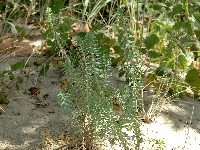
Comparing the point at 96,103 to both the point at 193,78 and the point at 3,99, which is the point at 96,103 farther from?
the point at 193,78

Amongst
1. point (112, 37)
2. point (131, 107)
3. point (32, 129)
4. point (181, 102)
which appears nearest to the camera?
point (131, 107)

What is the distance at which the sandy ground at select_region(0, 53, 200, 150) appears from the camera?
8.27 ft

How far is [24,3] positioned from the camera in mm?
4531

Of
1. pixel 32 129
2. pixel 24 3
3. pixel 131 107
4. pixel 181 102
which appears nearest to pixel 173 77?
pixel 181 102

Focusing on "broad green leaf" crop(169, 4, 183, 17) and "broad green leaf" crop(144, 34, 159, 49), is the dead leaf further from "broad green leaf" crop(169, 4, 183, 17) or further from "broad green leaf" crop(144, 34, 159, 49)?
"broad green leaf" crop(169, 4, 183, 17)

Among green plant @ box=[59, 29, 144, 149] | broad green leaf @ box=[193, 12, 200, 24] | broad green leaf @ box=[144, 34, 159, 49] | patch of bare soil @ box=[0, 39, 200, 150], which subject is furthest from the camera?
broad green leaf @ box=[144, 34, 159, 49]

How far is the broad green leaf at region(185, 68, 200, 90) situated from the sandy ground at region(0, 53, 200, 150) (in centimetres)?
14

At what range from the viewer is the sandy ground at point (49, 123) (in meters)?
2.52

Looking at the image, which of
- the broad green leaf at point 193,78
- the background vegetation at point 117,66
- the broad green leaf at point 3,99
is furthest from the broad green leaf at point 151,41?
the broad green leaf at point 3,99

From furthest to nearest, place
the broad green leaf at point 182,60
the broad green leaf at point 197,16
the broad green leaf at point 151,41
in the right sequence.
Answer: the broad green leaf at point 151,41 < the broad green leaf at point 182,60 < the broad green leaf at point 197,16

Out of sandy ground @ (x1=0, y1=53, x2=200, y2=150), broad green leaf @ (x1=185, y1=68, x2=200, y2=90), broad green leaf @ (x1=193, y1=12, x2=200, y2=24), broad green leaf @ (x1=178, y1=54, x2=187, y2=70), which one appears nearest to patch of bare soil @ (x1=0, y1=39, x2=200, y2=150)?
sandy ground @ (x1=0, y1=53, x2=200, y2=150)

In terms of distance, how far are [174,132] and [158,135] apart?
0.13 m

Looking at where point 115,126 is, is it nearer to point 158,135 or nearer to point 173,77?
point 158,135

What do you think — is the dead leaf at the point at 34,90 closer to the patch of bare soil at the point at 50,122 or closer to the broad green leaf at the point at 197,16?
the patch of bare soil at the point at 50,122
